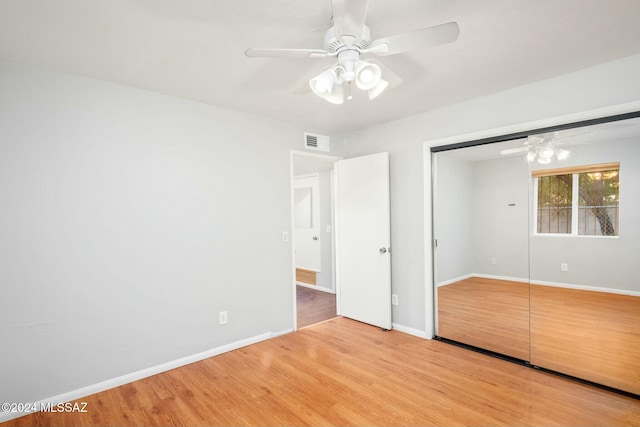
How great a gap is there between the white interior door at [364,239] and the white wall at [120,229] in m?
1.03

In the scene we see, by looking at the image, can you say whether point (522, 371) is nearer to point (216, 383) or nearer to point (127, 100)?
point (216, 383)

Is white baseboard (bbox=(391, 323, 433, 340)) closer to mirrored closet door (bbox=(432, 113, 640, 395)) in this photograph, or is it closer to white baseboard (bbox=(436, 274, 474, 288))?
mirrored closet door (bbox=(432, 113, 640, 395))

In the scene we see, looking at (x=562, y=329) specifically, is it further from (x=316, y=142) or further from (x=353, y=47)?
(x=316, y=142)

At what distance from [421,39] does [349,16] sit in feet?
1.25

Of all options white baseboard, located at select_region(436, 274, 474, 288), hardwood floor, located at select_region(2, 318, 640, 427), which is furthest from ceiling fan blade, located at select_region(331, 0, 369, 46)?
white baseboard, located at select_region(436, 274, 474, 288)

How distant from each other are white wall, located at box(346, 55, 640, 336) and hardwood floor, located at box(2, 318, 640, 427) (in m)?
0.75

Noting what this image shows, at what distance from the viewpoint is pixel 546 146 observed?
2719 millimetres

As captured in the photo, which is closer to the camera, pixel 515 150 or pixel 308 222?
pixel 515 150

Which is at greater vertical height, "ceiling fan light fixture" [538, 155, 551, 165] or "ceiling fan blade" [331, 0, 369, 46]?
"ceiling fan blade" [331, 0, 369, 46]

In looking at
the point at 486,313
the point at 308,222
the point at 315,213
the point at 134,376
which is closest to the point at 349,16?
the point at 134,376

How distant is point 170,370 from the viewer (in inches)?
109

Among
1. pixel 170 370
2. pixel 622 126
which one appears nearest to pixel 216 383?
pixel 170 370

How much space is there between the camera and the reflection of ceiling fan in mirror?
103 inches

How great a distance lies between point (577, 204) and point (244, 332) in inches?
128
